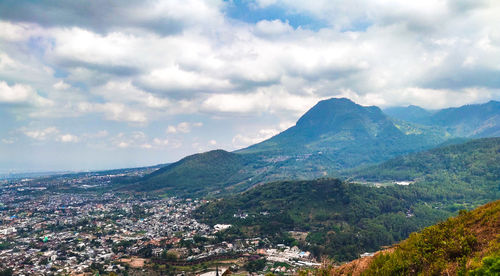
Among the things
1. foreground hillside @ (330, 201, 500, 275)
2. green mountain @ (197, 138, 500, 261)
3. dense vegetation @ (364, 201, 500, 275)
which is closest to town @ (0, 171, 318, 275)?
green mountain @ (197, 138, 500, 261)

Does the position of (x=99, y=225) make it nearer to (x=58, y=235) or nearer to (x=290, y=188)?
(x=58, y=235)

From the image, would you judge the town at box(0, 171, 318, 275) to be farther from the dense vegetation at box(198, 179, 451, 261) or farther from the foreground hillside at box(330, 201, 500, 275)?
the foreground hillside at box(330, 201, 500, 275)

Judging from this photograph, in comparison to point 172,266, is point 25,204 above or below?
above

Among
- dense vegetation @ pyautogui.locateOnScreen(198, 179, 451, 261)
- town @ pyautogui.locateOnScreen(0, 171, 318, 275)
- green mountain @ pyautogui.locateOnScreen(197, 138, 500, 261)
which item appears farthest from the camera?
green mountain @ pyautogui.locateOnScreen(197, 138, 500, 261)

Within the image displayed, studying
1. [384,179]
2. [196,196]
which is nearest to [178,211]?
[196,196]

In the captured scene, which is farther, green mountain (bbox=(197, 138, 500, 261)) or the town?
green mountain (bbox=(197, 138, 500, 261))

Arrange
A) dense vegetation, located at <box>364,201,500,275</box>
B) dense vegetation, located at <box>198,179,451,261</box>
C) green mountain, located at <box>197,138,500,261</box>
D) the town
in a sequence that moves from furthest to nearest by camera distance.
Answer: green mountain, located at <box>197,138,500,261</box> → dense vegetation, located at <box>198,179,451,261</box> → the town → dense vegetation, located at <box>364,201,500,275</box>

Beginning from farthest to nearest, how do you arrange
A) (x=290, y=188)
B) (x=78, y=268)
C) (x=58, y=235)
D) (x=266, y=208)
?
(x=290, y=188), (x=266, y=208), (x=58, y=235), (x=78, y=268)

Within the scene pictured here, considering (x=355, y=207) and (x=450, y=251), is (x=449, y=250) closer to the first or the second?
(x=450, y=251)
